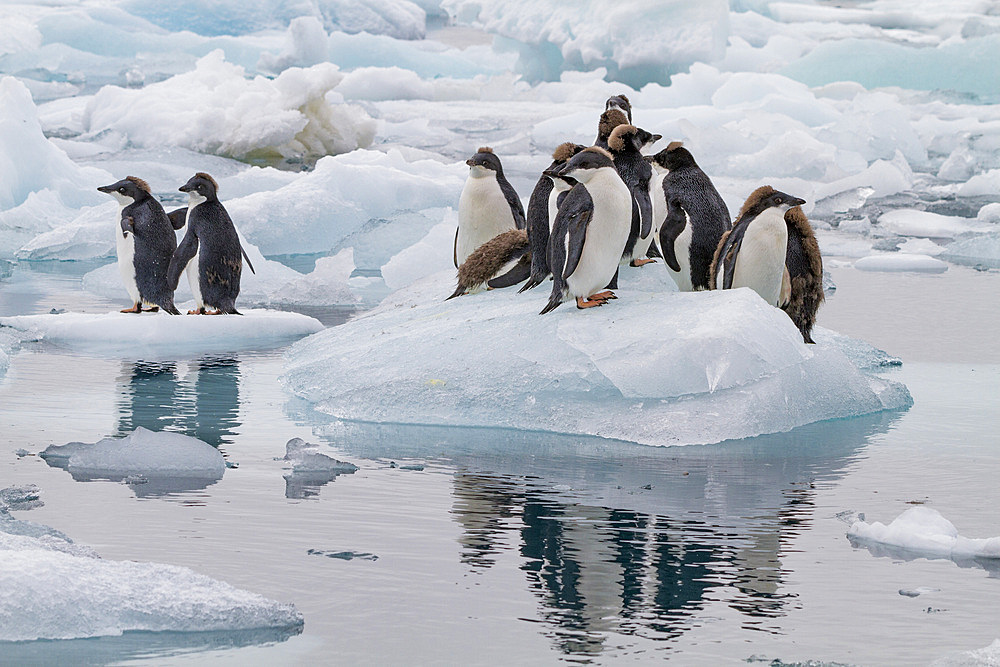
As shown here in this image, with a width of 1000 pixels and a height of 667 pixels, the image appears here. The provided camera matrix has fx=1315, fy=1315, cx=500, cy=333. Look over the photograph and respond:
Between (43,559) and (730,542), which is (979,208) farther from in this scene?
(43,559)

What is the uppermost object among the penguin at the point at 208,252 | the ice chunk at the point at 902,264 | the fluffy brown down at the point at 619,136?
the fluffy brown down at the point at 619,136

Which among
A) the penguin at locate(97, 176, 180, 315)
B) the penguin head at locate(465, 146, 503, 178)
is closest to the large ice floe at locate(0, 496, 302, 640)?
the penguin head at locate(465, 146, 503, 178)

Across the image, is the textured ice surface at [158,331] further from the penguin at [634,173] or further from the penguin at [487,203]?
the penguin at [634,173]

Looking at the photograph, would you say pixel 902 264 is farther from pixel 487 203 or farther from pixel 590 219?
pixel 590 219

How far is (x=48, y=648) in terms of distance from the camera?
234 centimetres

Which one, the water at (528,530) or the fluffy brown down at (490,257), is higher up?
the fluffy brown down at (490,257)

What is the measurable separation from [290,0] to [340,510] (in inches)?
1116

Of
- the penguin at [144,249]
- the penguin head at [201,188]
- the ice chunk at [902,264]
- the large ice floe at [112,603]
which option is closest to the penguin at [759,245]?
the penguin head at [201,188]

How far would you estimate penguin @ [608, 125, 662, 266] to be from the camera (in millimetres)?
5121

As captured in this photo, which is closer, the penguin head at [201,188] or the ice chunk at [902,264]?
the penguin head at [201,188]

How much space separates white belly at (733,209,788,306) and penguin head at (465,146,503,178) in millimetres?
1482

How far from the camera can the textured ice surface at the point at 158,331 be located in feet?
19.0

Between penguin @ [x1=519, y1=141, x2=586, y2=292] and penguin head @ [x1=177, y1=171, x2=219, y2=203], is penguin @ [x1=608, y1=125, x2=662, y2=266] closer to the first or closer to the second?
penguin @ [x1=519, y1=141, x2=586, y2=292]

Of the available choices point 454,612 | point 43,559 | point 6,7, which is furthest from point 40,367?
point 6,7
